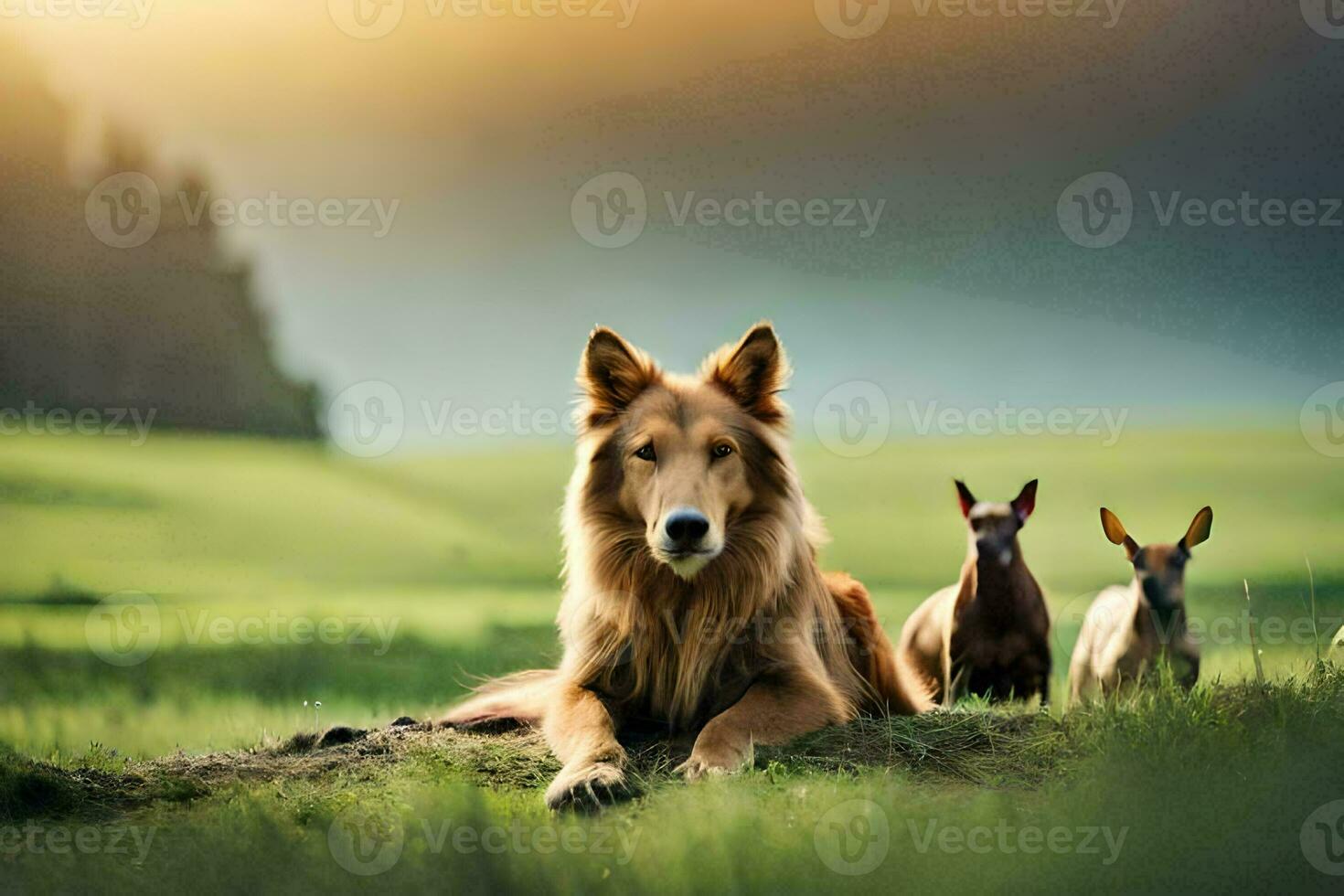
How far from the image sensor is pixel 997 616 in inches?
261

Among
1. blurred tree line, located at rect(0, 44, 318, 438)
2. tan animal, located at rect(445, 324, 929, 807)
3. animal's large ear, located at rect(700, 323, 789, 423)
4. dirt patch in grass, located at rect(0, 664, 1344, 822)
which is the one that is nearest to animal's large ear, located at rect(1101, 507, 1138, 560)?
dirt patch in grass, located at rect(0, 664, 1344, 822)

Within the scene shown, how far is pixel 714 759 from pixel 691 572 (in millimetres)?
782

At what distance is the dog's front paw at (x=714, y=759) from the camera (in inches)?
192

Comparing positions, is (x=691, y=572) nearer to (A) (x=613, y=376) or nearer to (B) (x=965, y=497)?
(A) (x=613, y=376)

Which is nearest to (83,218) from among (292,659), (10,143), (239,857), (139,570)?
(10,143)

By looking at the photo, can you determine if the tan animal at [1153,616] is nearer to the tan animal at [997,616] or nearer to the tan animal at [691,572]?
the tan animal at [997,616]

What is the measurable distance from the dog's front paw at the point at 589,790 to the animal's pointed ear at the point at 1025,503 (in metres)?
2.84

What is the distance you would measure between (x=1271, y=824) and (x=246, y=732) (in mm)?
4848

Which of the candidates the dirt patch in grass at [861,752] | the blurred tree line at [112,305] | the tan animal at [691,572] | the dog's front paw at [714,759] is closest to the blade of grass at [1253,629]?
the dirt patch in grass at [861,752]

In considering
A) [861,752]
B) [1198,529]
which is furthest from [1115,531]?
[861,752]

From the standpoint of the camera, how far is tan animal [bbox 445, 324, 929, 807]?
17.9 ft

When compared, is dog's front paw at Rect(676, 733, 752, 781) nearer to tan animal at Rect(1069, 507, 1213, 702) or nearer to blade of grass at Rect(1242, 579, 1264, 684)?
tan animal at Rect(1069, 507, 1213, 702)

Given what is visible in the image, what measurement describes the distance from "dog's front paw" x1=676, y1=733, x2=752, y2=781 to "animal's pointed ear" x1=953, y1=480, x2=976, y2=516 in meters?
2.20

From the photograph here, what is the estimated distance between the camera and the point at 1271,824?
5.09m
